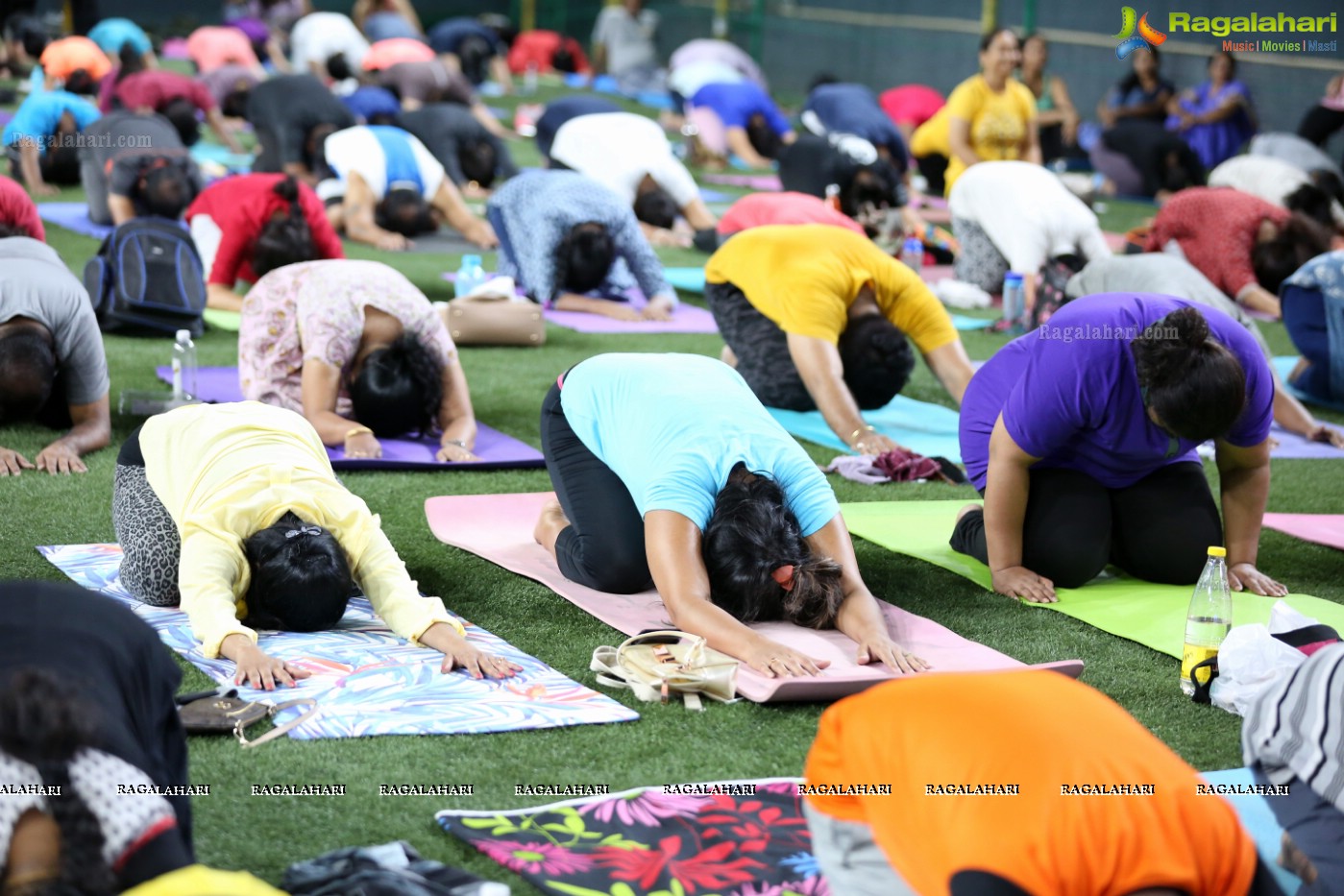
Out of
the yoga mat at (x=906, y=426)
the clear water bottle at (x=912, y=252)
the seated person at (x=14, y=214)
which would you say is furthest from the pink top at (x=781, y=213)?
the seated person at (x=14, y=214)

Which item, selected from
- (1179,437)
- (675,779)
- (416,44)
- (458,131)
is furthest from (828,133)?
(675,779)

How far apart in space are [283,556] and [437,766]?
701 millimetres

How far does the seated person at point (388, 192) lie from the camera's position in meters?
8.71

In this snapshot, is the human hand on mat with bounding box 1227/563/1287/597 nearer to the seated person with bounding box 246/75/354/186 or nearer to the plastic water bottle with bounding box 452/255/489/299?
the plastic water bottle with bounding box 452/255/489/299

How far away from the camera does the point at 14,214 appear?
223 inches

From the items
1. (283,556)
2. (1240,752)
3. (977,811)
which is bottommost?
(1240,752)

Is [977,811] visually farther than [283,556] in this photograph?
No

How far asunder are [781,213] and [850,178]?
2342mm

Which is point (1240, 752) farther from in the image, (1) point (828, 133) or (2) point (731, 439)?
(1) point (828, 133)

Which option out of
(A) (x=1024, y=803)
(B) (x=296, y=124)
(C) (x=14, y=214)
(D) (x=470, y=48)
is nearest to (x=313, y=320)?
(C) (x=14, y=214)

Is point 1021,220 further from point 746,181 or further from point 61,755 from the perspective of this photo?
point 61,755

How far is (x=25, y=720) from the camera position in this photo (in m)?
1.75

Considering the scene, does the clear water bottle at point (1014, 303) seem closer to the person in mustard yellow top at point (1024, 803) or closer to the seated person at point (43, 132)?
the seated person at point (43, 132)

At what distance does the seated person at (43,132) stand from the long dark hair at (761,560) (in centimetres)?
682
